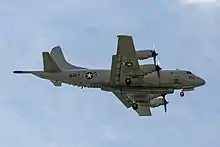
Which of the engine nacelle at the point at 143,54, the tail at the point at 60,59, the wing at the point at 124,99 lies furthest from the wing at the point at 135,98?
the tail at the point at 60,59

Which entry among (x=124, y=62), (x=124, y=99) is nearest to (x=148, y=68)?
(x=124, y=62)

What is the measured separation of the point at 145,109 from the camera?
3270 inches

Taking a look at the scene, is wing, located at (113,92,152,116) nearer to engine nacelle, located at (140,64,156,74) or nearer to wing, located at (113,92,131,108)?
wing, located at (113,92,131,108)

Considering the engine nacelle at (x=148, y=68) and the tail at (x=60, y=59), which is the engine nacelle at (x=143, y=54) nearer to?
the engine nacelle at (x=148, y=68)

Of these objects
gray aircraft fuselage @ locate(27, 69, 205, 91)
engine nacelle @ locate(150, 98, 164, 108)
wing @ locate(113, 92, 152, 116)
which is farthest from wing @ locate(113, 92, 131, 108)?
gray aircraft fuselage @ locate(27, 69, 205, 91)

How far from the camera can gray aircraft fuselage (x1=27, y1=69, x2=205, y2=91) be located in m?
74.2

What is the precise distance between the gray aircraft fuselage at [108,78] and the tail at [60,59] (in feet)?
22.1

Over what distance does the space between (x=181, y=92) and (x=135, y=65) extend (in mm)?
5907

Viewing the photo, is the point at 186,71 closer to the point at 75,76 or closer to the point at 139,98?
the point at 139,98

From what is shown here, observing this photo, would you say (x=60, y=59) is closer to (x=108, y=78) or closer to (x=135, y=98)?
(x=135, y=98)

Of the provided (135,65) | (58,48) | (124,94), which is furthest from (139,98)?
(58,48)

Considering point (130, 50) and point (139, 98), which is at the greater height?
point (130, 50)

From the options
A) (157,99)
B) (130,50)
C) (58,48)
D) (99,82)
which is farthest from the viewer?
(58,48)

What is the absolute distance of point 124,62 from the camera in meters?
71.4
